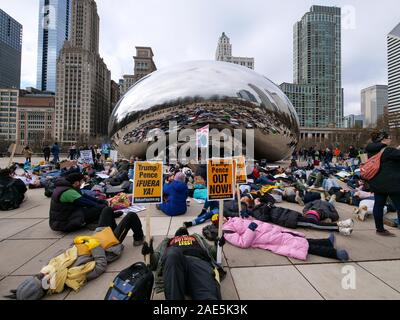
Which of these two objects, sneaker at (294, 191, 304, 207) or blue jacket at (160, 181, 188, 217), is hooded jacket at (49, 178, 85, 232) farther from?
sneaker at (294, 191, 304, 207)

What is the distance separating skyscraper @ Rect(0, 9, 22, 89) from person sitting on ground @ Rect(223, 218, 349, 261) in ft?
342

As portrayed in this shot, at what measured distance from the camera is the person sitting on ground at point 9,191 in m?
5.28

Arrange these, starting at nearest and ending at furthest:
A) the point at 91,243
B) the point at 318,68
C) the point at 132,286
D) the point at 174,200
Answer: the point at 132,286, the point at 91,243, the point at 174,200, the point at 318,68

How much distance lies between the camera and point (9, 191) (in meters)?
5.46

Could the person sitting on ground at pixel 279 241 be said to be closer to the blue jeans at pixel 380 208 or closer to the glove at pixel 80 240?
the blue jeans at pixel 380 208

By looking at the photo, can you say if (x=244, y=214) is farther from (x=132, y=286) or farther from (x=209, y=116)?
(x=209, y=116)

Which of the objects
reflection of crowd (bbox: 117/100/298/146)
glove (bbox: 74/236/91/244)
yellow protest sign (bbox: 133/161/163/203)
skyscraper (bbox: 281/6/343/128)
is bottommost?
glove (bbox: 74/236/91/244)

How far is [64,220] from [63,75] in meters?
129

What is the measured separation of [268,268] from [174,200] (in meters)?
2.63

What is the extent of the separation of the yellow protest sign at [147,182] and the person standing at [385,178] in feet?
11.1

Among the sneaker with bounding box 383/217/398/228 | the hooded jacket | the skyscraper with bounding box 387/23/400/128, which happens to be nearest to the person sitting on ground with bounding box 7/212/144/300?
the hooded jacket

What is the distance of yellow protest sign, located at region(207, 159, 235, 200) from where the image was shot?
310 centimetres

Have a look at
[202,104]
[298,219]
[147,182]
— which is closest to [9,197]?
[147,182]

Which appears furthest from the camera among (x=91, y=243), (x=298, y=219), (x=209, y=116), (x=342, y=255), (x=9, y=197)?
(x=209, y=116)
